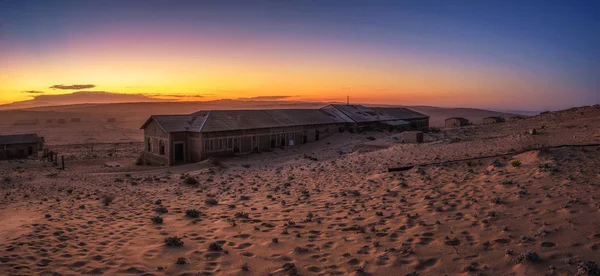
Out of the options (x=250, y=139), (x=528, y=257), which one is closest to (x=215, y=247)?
(x=528, y=257)

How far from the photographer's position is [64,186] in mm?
17594

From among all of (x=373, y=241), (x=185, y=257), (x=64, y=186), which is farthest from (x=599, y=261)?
(x=64, y=186)

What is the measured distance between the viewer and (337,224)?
9484 mm

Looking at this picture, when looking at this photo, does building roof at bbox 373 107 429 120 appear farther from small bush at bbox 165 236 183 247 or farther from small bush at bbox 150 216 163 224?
small bush at bbox 165 236 183 247

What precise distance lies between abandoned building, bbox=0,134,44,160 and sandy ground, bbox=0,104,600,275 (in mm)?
23937

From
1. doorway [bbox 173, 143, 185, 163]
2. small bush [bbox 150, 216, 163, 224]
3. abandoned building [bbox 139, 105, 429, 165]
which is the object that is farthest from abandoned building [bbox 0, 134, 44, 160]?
small bush [bbox 150, 216, 163, 224]

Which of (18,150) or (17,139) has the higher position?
(17,139)

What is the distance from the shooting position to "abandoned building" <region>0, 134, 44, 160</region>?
3506 cm

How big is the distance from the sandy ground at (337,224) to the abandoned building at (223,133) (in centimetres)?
1307

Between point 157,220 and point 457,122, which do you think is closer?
point 157,220

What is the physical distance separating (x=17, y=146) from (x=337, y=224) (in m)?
39.4

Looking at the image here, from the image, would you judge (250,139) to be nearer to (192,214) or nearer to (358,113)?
(358,113)

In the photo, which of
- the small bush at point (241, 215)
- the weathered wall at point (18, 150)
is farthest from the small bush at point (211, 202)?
the weathered wall at point (18, 150)

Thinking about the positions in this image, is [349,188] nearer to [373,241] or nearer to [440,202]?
[440,202]
